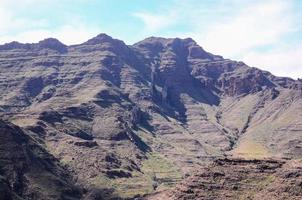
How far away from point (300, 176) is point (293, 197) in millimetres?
8279

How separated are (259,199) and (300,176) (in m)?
14.5

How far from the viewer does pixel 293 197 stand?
19450cm

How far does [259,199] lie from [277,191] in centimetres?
607

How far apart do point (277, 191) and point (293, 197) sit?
249 inches

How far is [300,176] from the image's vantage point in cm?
19950

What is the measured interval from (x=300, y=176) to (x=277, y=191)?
8496mm

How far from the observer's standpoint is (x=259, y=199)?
655 ft

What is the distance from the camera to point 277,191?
654 feet
